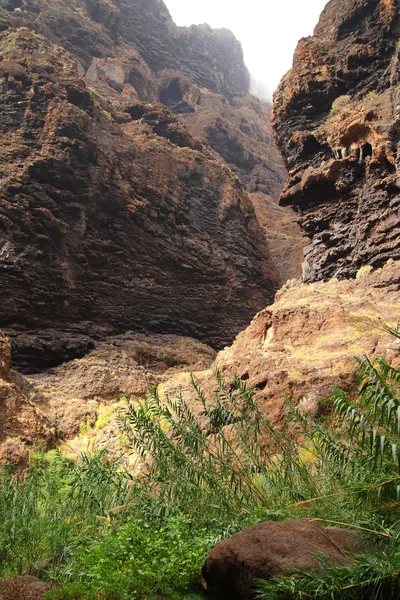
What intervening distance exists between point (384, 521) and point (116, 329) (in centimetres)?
2030

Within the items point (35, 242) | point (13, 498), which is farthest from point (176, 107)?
point (13, 498)

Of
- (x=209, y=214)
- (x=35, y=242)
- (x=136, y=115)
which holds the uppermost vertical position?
(x=136, y=115)

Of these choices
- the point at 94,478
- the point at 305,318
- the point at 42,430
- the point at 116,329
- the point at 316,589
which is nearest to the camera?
the point at 316,589

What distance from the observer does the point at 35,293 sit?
2117cm

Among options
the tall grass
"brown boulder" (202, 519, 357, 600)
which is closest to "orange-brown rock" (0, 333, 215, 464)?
the tall grass

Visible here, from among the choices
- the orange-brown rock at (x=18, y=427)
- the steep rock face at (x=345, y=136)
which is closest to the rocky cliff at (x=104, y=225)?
the orange-brown rock at (x=18, y=427)

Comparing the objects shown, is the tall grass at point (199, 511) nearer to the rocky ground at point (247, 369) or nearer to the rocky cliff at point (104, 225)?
the rocky ground at point (247, 369)

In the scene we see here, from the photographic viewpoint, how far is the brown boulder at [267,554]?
11.7 feet

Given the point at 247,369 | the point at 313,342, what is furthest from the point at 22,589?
the point at 313,342

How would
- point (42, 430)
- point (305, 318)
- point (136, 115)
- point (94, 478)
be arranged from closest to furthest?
point (94, 478), point (42, 430), point (305, 318), point (136, 115)

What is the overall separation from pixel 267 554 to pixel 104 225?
75.4ft

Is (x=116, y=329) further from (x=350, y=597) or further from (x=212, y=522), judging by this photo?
(x=350, y=597)

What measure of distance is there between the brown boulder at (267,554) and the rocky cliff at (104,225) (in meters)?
17.2

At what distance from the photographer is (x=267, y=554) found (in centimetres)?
370
